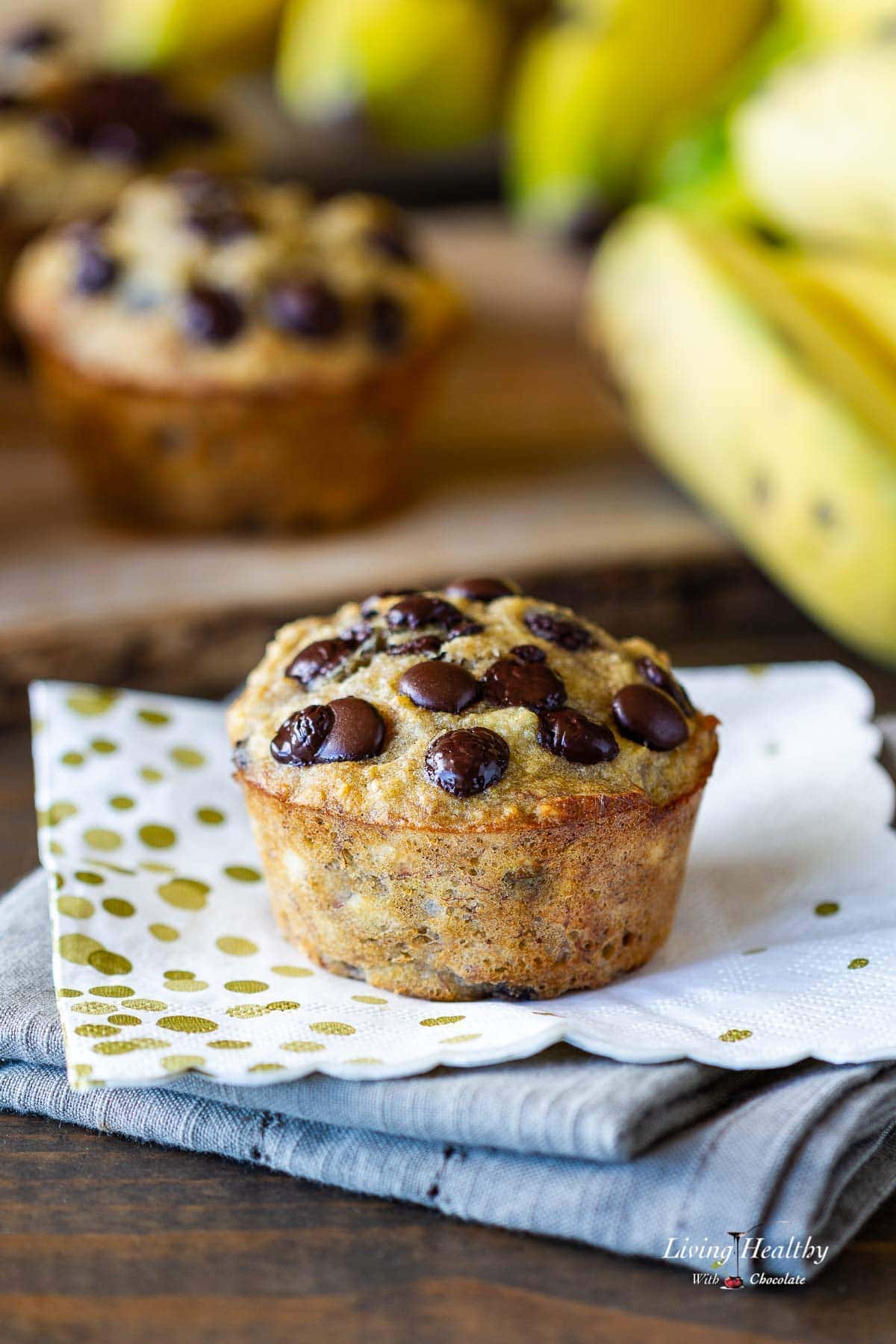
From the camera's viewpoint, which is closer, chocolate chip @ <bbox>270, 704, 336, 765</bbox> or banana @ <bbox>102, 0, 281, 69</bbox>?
chocolate chip @ <bbox>270, 704, 336, 765</bbox>

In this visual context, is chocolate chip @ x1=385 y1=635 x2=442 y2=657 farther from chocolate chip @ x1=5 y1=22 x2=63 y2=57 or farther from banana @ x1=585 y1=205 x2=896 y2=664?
chocolate chip @ x1=5 y1=22 x2=63 y2=57

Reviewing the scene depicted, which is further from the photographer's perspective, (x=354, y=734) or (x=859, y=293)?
(x=859, y=293)

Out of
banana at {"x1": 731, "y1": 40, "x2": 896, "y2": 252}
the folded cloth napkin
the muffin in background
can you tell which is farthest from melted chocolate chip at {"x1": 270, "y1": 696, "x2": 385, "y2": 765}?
the muffin in background

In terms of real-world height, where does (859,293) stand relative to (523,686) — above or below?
above

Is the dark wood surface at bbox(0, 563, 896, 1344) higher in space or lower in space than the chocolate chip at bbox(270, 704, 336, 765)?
lower

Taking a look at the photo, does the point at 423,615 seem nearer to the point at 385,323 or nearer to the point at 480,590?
the point at 480,590

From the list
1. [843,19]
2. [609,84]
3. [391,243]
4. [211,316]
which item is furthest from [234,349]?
[609,84]
